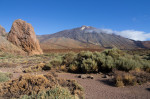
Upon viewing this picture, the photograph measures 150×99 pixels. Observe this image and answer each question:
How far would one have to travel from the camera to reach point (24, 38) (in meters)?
27.9

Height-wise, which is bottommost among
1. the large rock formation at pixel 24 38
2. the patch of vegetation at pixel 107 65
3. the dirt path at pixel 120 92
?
the dirt path at pixel 120 92

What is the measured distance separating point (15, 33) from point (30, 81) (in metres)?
27.0

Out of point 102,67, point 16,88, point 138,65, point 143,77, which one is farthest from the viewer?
point 102,67

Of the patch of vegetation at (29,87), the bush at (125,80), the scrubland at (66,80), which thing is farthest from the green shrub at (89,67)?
the patch of vegetation at (29,87)

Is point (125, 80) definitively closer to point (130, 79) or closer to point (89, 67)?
point (130, 79)

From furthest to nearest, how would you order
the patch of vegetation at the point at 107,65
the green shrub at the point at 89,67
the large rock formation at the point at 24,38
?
1. the large rock formation at the point at 24,38
2. the green shrub at the point at 89,67
3. the patch of vegetation at the point at 107,65

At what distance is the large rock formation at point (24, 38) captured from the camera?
27.6 metres

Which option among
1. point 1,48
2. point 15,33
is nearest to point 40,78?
point 1,48

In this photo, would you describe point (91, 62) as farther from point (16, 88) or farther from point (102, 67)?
point (16, 88)

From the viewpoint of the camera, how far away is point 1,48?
82.9 ft

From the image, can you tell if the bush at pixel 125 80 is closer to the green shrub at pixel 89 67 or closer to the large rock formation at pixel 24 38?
the green shrub at pixel 89 67

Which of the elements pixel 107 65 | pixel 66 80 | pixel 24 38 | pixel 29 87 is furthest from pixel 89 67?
pixel 24 38

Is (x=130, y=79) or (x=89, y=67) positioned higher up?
(x=89, y=67)

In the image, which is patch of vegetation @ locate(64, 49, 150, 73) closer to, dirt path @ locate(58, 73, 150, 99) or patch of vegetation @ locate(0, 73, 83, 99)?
dirt path @ locate(58, 73, 150, 99)
